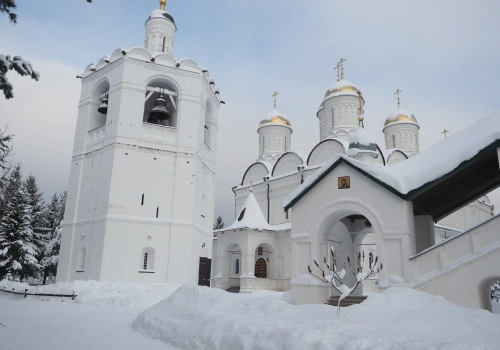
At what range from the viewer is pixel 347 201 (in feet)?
29.9

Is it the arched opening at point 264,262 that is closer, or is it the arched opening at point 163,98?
the arched opening at point 163,98

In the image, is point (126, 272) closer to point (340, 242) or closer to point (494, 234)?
point (340, 242)

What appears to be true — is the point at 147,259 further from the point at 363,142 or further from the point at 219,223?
the point at 219,223

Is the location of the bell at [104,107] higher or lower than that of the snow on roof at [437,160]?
higher

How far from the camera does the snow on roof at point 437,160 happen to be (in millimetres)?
7902

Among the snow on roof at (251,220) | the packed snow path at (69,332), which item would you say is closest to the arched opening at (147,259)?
the snow on roof at (251,220)

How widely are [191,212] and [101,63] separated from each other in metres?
8.39

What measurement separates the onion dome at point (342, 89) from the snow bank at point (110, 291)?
15712 millimetres

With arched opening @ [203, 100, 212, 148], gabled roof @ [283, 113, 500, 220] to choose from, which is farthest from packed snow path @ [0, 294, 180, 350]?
arched opening @ [203, 100, 212, 148]

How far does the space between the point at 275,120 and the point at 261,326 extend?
975 inches

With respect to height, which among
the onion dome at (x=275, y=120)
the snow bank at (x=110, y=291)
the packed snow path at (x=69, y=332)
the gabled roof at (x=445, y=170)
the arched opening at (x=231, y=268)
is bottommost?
the packed snow path at (x=69, y=332)

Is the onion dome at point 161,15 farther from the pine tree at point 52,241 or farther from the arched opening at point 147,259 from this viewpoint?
the pine tree at point 52,241

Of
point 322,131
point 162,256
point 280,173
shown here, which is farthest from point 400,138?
point 162,256

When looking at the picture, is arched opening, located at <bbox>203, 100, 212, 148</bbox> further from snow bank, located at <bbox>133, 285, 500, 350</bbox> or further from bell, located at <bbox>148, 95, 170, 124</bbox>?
snow bank, located at <bbox>133, 285, 500, 350</bbox>
